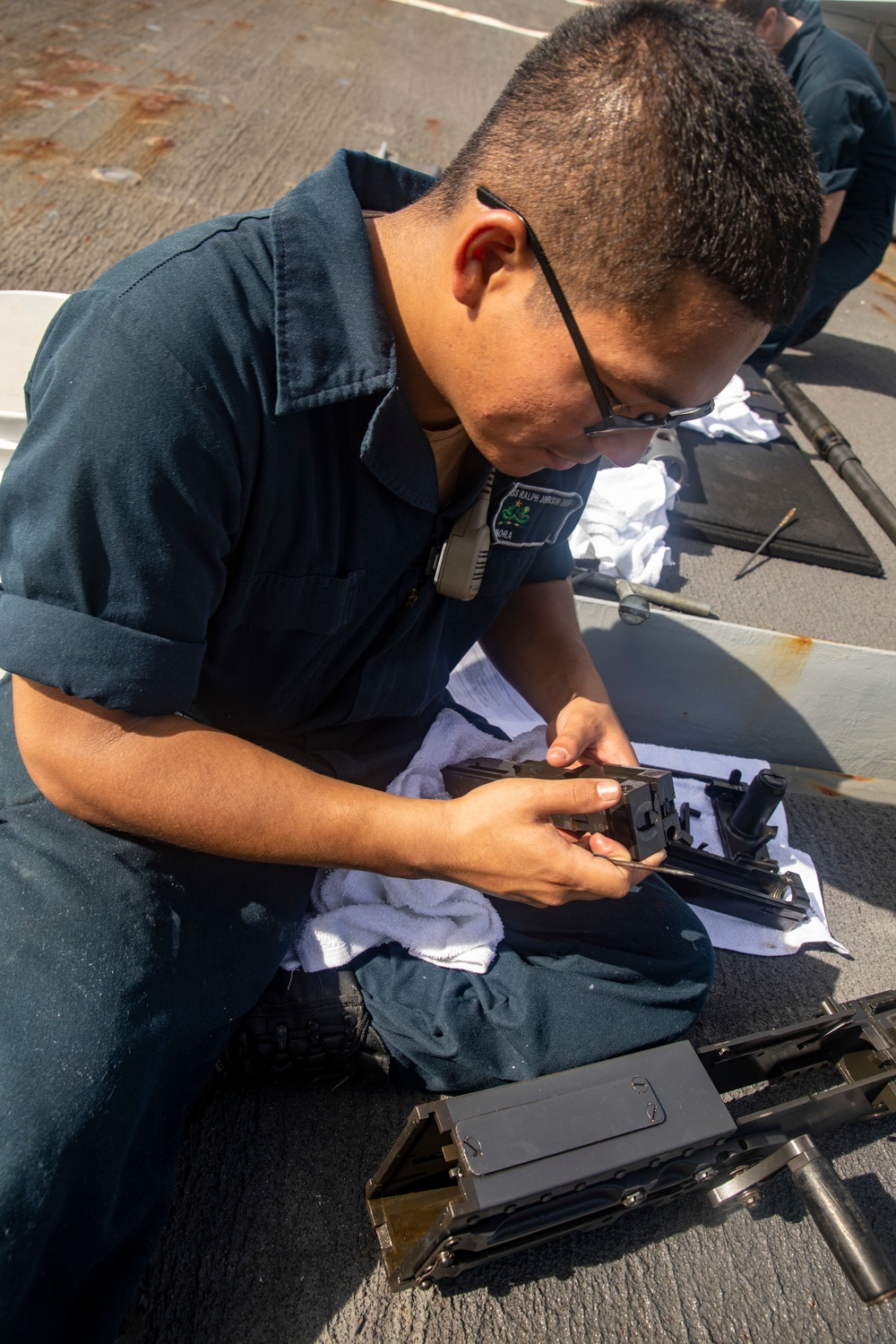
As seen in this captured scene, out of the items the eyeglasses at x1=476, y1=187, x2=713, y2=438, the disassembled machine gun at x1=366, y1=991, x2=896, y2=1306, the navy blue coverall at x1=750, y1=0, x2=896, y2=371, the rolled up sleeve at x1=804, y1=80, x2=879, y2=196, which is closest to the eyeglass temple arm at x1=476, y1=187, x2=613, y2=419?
the eyeglasses at x1=476, y1=187, x2=713, y2=438

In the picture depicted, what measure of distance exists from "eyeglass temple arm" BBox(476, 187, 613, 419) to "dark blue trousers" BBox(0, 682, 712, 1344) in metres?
0.85

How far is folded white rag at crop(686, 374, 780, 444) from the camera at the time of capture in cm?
352

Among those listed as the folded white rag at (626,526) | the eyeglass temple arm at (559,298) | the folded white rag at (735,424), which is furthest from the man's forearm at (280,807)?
the folded white rag at (735,424)

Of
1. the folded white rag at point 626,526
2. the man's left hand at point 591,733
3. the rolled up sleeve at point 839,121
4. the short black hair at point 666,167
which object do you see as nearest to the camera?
the short black hair at point 666,167

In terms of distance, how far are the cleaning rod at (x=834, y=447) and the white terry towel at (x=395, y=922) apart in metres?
2.49

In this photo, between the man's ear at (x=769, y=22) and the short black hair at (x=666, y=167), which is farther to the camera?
the man's ear at (x=769, y=22)

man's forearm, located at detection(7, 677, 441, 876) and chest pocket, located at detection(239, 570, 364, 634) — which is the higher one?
chest pocket, located at detection(239, 570, 364, 634)

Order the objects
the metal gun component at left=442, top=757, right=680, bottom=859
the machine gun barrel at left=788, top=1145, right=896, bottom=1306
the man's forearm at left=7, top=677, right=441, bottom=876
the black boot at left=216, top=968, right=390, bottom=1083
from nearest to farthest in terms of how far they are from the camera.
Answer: the man's forearm at left=7, top=677, right=441, bottom=876
the machine gun barrel at left=788, top=1145, right=896, bottom=1306
the metal gun component at left=442, top=757, right=680, bottom=859
the black boot at left=216, top=968, right=390, bottom=1083

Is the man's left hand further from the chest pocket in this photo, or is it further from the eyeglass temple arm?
the eyeglass temple arm

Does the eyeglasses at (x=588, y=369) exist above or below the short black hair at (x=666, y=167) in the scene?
below

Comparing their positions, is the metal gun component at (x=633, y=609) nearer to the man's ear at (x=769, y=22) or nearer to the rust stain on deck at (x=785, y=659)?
the rust stain on deck at (x=785, y=659)

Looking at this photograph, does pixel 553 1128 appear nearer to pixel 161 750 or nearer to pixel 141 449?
pixel 161 750

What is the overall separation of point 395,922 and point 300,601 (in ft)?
2.07

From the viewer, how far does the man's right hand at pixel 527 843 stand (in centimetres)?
127
